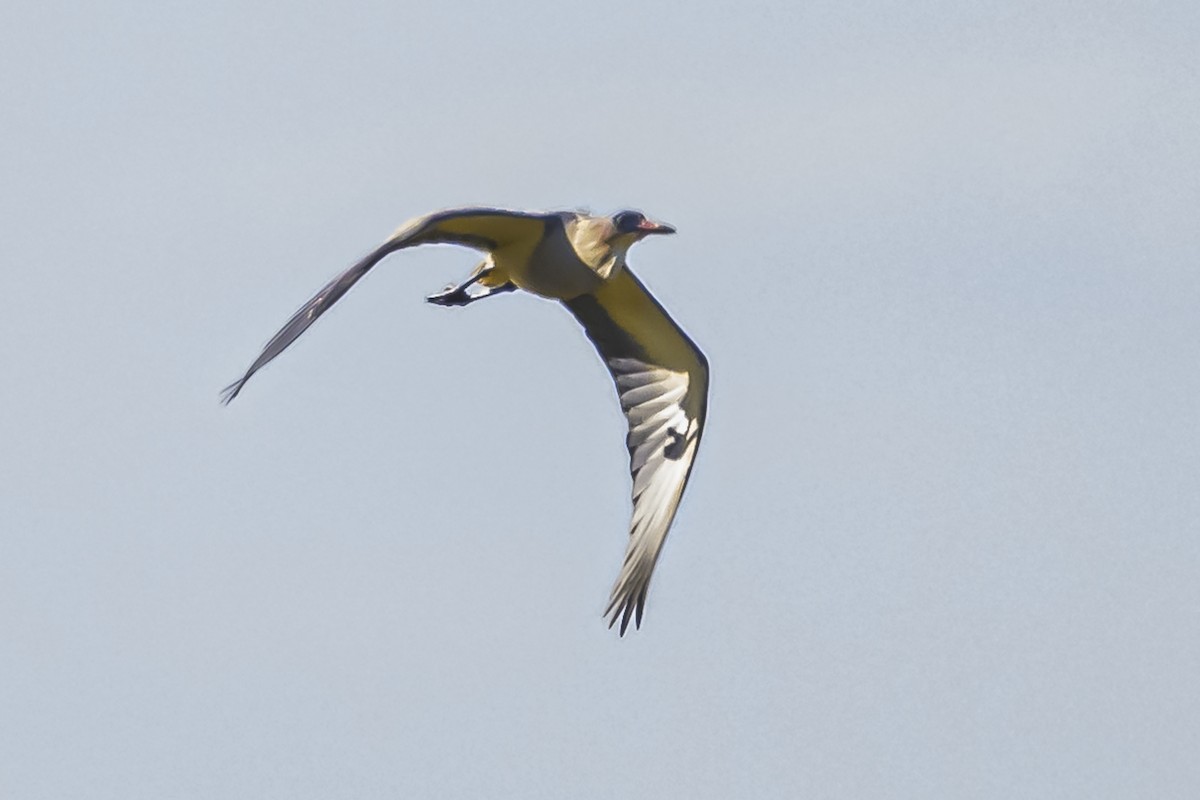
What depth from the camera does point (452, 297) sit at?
90.3 ft

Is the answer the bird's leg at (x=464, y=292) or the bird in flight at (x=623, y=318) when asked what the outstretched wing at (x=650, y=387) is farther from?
the bird's leg at (x=464, y=292)

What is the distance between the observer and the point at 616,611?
27.5 meters

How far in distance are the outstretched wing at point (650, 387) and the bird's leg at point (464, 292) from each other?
52.2 inches

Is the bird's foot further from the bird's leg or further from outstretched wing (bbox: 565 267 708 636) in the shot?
outstretched wing (bbox: 565 267 708 636)

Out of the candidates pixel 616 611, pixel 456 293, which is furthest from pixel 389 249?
pixel 616 611

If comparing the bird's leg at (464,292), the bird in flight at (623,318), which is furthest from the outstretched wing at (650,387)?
the bird's leg at (464,292)

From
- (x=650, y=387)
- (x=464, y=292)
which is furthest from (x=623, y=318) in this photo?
(x=464, y=292)

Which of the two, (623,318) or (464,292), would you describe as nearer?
(464,292)

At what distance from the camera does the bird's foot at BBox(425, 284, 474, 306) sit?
1082 inches

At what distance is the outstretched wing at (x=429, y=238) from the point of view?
71.8ft

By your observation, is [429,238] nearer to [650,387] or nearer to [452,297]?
[452,297]

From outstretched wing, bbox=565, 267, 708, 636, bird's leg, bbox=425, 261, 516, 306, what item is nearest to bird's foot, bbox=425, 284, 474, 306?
bird's leg, bbox=425, 261, 516, 306

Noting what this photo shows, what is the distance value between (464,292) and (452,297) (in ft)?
0.52

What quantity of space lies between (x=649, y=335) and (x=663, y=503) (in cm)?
207
